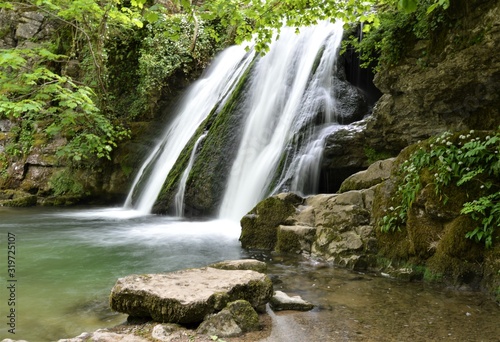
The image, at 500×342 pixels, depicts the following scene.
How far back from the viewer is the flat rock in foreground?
328 centimetres

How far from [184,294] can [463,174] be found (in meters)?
3.42

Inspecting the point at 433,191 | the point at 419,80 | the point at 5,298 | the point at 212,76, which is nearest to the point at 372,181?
the point at 433,191

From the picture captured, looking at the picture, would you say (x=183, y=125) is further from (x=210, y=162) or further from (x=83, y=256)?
(x=83, y=256)

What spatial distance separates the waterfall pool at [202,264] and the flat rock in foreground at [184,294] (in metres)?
0.28

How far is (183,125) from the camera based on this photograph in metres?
12.8

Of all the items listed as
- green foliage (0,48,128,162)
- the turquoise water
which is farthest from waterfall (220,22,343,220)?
green foliage (0,48,128,162)

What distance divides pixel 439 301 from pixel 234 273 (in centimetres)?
205

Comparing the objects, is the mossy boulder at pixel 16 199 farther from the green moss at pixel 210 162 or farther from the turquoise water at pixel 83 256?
the green moss at pixel 210 162

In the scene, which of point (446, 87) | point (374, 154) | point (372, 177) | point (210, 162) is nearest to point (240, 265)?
point (372, 177)

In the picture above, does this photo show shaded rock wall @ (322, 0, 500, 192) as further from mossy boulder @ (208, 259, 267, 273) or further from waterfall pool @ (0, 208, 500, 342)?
mossy boulder @ (208, 259, 267, 273)

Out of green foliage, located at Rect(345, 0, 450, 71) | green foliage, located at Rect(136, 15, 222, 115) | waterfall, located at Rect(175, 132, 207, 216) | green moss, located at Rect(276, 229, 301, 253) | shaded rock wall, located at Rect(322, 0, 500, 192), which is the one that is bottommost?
green moss, located at Rect(276, 229, 301, 253)

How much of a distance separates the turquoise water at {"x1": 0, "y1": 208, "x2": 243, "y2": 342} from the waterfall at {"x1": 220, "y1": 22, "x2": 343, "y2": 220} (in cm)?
98

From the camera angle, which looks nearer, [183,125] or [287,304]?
[287,304]

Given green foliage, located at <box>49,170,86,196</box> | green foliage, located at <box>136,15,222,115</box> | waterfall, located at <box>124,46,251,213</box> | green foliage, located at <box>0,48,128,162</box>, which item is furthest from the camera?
green foliage, located at <box>49,170,86,196</box>
